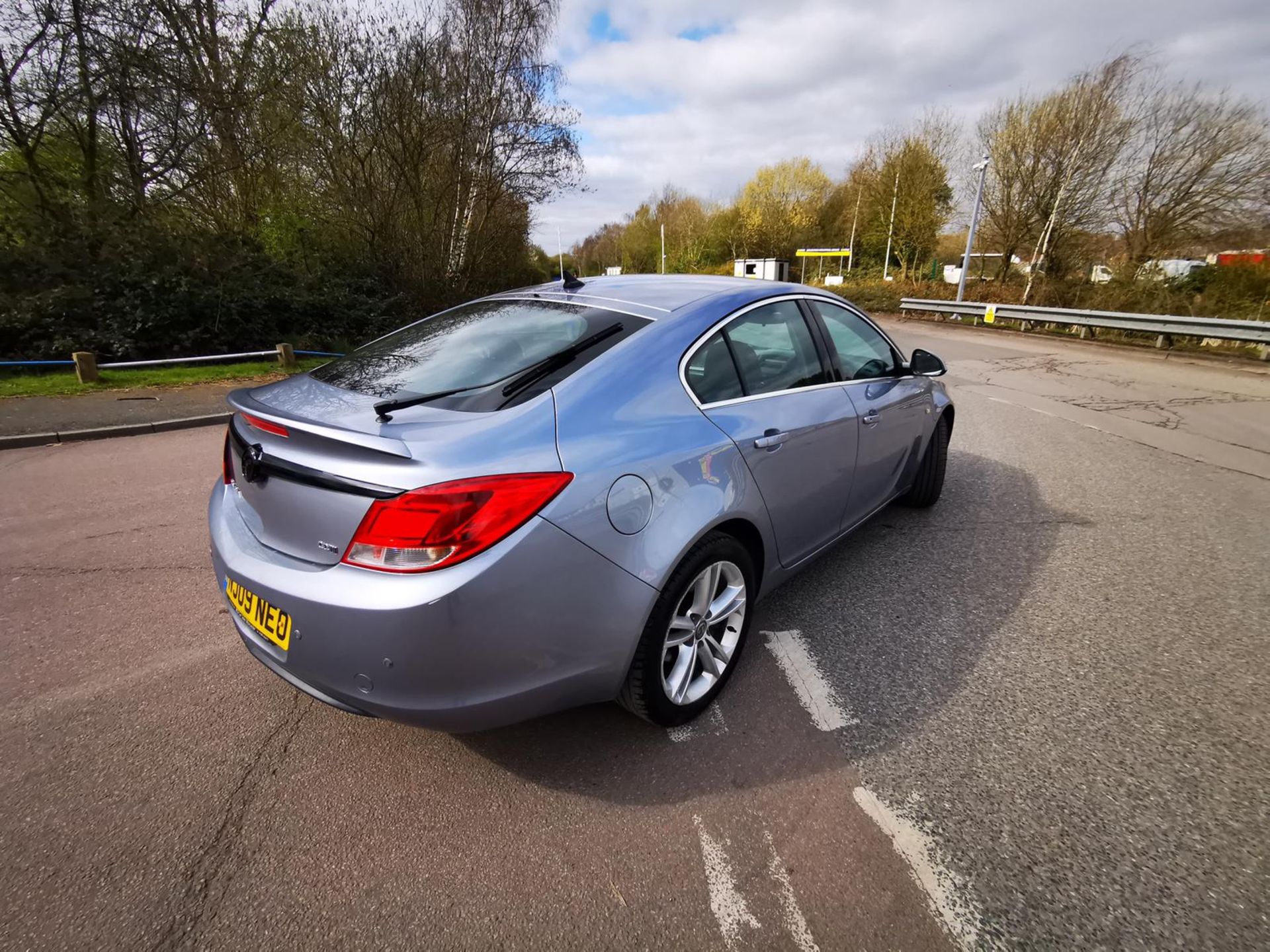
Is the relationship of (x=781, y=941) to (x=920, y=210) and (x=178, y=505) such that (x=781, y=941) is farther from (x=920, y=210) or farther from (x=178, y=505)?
(x=920, y=210)

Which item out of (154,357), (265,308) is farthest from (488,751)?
(265,308)

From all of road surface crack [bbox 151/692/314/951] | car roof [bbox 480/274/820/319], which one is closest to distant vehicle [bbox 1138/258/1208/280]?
car roof [bbox 480/274/820/319]

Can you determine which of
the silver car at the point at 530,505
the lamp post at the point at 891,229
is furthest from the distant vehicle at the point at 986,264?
the silver car at the point at 530,505

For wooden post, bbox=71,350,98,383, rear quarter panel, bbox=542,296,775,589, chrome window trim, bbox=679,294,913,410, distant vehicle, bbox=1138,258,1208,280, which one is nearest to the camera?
rear quarter panel, bbox=542,296,775,589

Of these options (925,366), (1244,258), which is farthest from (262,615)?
(1244,258)

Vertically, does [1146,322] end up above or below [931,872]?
above

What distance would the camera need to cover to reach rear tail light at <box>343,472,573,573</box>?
67.6 inches

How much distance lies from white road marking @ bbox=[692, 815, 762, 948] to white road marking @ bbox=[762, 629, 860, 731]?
28.1 inches

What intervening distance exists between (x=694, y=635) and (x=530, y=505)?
967mm

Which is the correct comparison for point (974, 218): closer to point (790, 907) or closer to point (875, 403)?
point (875, 403)

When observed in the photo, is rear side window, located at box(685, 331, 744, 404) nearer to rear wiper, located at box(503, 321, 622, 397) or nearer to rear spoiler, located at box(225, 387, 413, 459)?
rear wiper, located at box(503, 321, 622, 397)

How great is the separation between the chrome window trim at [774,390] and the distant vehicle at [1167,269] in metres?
17.7

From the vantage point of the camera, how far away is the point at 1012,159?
23438 millimetres

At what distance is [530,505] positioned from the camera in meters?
1.79
